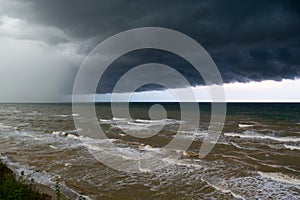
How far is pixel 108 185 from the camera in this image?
13797mm

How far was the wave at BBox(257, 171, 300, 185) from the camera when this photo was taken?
49.7 ft

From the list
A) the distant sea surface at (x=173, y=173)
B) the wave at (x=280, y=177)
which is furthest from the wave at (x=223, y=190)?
the wave at (x=280, y=177)

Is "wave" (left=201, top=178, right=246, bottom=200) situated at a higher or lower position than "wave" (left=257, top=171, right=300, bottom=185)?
higher

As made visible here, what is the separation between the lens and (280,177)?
1605cm

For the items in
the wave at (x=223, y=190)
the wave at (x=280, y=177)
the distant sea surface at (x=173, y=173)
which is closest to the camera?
the wave at (x=223, y=190)

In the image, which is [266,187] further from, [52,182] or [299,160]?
[52,182]

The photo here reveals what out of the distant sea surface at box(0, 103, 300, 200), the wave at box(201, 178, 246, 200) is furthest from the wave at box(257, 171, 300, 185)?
the wave at box(201, 178, 246, 200)

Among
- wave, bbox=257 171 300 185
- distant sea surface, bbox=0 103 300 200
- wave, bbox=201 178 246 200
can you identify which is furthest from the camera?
wave, bbox=257 171 300 185

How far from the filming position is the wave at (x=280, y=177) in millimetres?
15148

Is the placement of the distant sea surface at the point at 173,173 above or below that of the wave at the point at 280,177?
above

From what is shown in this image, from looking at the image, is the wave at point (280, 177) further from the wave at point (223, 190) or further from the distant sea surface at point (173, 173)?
the wave at point (223, 190)

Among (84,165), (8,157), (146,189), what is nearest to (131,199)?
(146,189)

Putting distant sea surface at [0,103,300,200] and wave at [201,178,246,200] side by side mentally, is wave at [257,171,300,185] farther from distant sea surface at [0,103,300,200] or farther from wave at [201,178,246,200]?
wave at [201,178,246,200]

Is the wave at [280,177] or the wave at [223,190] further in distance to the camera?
the wave at [280,177]
